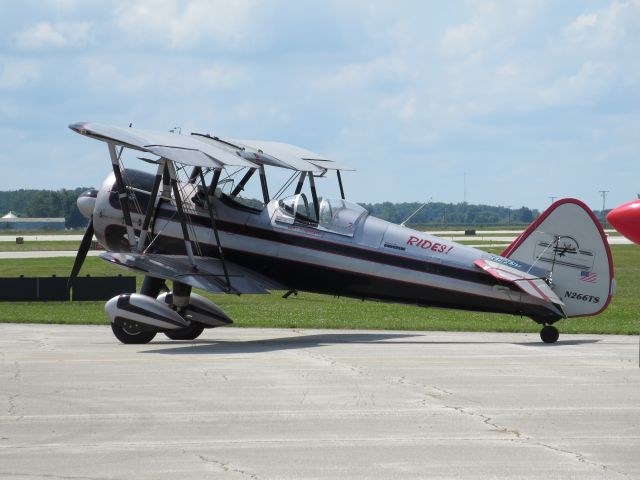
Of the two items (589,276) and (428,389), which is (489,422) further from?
(589,276)

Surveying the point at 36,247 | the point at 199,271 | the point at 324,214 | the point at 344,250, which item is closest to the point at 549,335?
the point at 344,250

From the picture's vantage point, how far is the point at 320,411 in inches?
446

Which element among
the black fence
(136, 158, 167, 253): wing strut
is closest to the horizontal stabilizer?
(136, 158, 167, 253): wing strut

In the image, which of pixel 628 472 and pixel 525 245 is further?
pixel 525 245

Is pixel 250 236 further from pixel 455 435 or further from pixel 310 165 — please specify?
pixel 455 435

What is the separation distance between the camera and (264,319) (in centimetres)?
2522

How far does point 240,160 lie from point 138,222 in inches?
91.0

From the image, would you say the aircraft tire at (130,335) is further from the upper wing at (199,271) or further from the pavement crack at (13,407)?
the pavement crack at (13,407)

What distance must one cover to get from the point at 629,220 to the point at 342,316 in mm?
15837

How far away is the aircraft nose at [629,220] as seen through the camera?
10766 mm

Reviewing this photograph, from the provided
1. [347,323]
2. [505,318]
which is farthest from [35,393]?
[505,318]

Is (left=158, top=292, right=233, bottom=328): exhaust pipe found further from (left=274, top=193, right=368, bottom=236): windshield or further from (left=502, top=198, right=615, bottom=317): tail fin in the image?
(left=502, top=198, right=615, bottom=317): tail fin

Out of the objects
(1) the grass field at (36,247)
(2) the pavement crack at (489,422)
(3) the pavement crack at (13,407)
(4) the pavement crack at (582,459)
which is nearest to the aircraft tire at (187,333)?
(3) the pavement crack at (13,407)

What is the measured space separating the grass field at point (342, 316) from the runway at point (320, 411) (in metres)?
4.47
